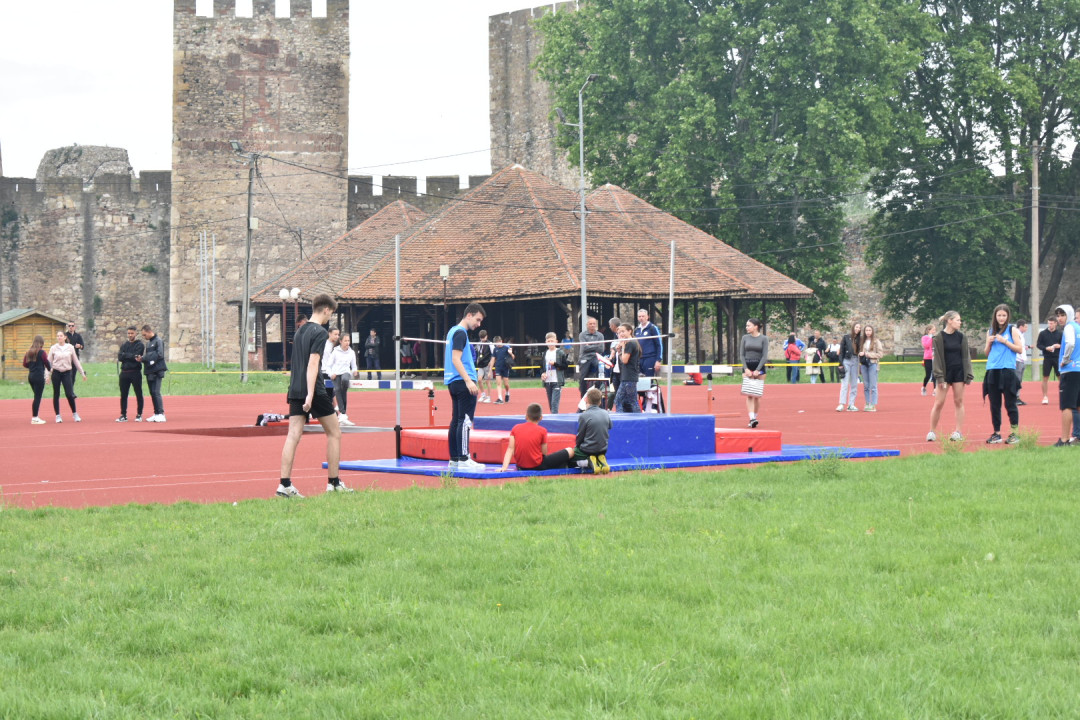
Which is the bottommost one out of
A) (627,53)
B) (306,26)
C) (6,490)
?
(6,490)

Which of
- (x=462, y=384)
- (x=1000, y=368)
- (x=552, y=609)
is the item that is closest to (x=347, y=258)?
(x=1000, y=368)

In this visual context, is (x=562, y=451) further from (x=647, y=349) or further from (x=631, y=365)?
(x=647, y=349)

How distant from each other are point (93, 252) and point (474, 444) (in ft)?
179

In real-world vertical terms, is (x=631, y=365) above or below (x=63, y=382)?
above

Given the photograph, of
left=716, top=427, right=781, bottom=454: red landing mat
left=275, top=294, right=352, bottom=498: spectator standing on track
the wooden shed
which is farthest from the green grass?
the wooden shed

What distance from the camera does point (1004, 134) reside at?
47844 millimetres

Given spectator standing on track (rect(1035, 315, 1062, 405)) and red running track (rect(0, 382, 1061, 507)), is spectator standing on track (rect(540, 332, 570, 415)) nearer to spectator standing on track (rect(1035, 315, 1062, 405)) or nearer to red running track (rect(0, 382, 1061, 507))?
red running track (rect(0, 382, 1061, 507))

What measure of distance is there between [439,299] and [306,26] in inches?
826

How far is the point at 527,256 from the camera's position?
44000 mm

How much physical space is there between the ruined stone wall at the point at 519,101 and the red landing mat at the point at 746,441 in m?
48.4

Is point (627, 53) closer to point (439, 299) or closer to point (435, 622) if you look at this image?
point (439, 299)

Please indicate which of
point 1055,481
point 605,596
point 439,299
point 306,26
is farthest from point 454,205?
point 605,596

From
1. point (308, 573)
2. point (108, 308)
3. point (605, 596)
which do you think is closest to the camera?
point (605, 596)

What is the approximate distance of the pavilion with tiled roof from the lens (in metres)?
42.6
